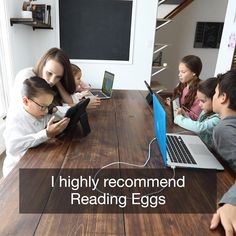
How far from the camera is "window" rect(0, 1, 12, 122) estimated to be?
2217 mm

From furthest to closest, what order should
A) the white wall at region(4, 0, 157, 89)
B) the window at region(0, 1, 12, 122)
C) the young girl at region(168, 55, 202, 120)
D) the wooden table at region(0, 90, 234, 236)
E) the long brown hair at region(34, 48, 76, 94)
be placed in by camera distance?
1. the white wall at region(4, 0, 157, 89)
2. the window at region(0, 1, 12, 122)
3. the young girl at region(168, 55, 202, 120)
4. the long brown hair at region(34, 48, 76, 94)
5. the wooden table at region(0, 90, 234, 236)

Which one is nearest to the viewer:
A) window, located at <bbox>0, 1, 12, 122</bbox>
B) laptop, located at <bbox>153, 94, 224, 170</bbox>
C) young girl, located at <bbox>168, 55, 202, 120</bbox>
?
laptop, located at <bbox>153, 94, 224, 170</bbox>

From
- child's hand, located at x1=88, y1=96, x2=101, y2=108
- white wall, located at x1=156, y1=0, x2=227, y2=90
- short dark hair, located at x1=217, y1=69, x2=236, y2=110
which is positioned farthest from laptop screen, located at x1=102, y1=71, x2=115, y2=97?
white wall, located at x1=156, y1=0, x2=227, y2=90

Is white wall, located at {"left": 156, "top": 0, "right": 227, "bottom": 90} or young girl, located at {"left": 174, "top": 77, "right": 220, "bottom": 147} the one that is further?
white wall, located at {"left": 156, "top": 0, "right": 227, "bottom": 90}

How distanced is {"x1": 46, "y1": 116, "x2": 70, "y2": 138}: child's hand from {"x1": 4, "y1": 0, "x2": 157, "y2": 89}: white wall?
5.97 ft

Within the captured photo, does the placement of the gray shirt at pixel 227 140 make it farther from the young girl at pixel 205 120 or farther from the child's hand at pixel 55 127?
the child's hand at pixel 55 127

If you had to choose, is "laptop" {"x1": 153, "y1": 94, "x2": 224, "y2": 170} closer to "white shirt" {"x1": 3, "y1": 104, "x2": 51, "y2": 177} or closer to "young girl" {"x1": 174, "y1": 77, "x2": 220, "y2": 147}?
"young girl" {"x1": 174, "y1": 77, "x2": 220, "y2": 147}

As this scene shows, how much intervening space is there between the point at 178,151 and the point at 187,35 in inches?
164

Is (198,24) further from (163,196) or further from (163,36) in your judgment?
(163,196)

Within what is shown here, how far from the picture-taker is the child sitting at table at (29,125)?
1.02 m

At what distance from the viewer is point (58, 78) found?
5.07 feet

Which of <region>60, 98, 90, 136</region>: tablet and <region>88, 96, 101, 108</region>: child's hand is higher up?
<region>60, 98, 90, 136</region>: tablet

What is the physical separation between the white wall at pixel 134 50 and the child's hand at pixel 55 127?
5.97 feet

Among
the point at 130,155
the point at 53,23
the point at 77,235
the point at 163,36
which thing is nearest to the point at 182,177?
the point at 130,155
